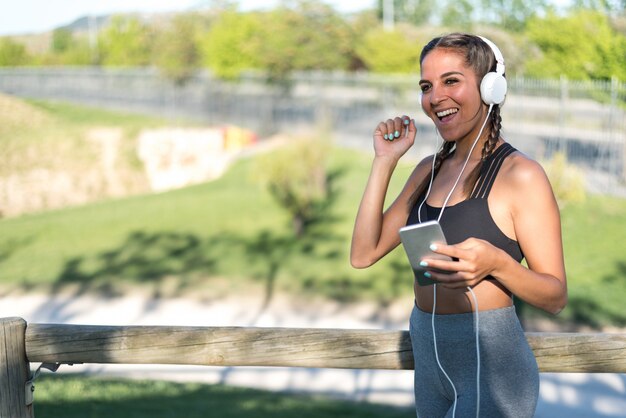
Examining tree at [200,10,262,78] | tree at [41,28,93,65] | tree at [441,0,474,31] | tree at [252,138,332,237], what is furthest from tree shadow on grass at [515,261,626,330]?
tree at [41,28,93,65]

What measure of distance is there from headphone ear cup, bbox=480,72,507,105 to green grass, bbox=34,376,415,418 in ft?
13.8

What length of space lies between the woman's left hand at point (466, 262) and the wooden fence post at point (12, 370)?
1.52 meters

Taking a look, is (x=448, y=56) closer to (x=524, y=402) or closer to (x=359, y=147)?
(x=524, y=402)

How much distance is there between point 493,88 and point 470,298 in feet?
1.71

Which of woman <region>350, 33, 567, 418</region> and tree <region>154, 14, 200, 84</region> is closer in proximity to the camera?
woman <region>350, 33, 567, 418</region>

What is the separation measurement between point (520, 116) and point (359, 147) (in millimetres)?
5413

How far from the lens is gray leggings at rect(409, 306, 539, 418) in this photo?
2113 mm

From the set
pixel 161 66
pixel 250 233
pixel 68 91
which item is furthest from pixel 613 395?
pixel 68 91

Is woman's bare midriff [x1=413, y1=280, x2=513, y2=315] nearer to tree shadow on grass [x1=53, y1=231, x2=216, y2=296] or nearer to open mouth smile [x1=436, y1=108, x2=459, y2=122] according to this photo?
open mouth smile [x1=436, y1=108, x2=459, y2=122]

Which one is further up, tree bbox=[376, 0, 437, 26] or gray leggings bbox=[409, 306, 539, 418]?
tree bbox=[376, 0, 437, 26]

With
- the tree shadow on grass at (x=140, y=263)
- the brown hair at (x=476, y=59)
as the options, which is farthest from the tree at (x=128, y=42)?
the brown hair at (x=476, y=59)

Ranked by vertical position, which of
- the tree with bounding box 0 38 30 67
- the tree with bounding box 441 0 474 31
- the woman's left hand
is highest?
the tree with bounding box 441 0 474 31

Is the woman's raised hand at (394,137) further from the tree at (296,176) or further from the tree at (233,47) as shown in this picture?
the tree at (233,47)

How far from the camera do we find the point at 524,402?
213 centimetres
